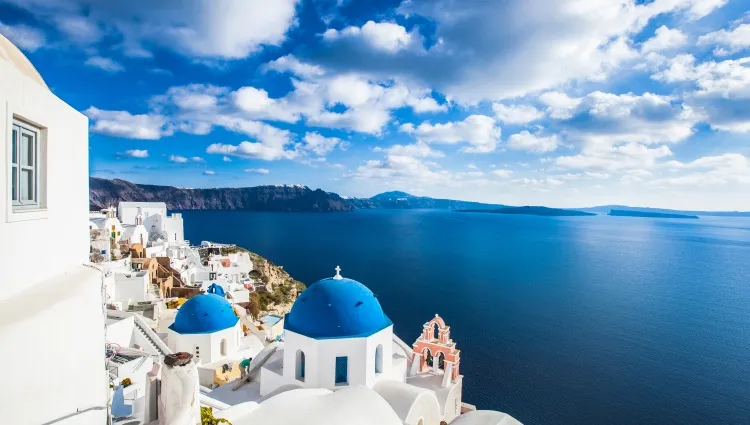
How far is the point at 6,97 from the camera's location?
3.28 meters

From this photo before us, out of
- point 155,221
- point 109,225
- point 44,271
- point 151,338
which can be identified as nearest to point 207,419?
point 44,271

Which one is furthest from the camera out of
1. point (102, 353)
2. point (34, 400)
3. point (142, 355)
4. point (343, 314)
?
point (142, 355)

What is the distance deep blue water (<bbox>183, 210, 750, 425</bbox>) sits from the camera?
29500 mm

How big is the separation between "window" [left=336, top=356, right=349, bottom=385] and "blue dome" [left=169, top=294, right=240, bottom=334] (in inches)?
338

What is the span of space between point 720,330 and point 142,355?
53997 millimetres

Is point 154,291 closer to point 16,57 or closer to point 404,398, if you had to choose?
point 404,398

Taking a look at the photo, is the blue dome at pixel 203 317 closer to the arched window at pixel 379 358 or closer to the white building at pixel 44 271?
the arched window at pixel 379 358

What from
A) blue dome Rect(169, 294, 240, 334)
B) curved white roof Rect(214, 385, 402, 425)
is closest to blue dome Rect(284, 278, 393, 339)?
curved white roof Rect(214, 385, 402, 425)

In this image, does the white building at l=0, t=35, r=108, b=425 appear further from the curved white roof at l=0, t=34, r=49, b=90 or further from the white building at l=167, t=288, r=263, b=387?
the white building at l=167, t=288, r=263, b=387

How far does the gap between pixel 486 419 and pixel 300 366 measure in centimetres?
607

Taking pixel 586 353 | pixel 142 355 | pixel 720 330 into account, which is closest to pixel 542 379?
pixel 586 353

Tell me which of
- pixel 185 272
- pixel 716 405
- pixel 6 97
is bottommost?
pixel 716 405

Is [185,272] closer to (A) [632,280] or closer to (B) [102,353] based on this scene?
(B) [102,353]

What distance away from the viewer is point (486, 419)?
11.4 metres
